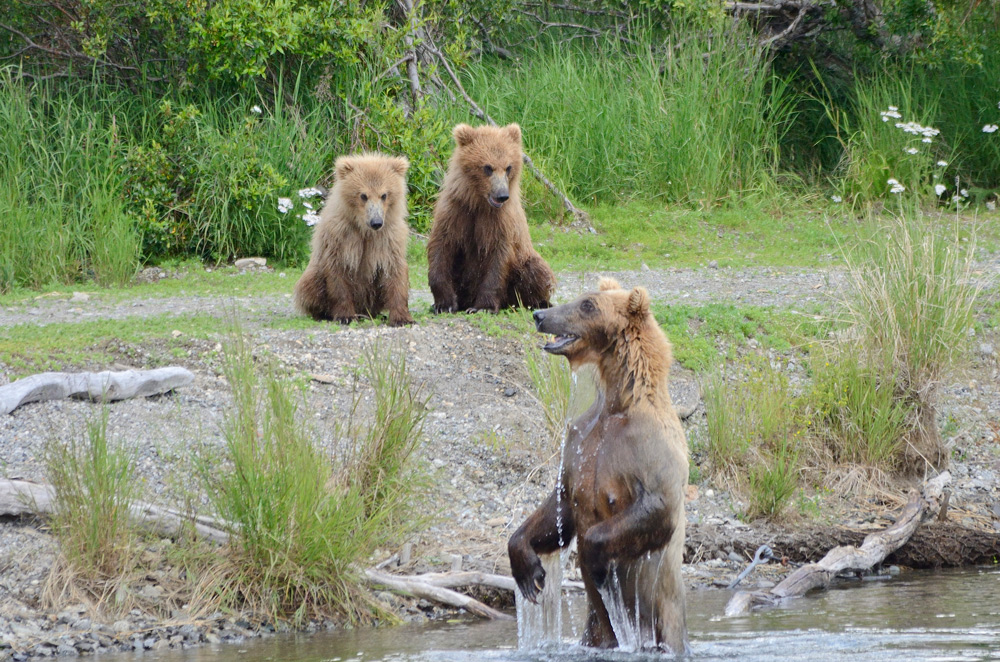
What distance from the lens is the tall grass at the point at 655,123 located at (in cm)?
1456

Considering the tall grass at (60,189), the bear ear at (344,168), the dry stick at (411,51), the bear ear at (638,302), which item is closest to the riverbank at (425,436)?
the bear ear at (344,168)

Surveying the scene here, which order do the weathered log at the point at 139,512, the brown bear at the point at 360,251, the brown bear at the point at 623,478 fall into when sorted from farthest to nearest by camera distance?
the brown bear at the point at 360,251, the weathered log at the point at 139,512, the brown bear at the point at 623,478

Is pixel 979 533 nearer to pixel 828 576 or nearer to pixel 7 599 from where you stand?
pixel 828 576

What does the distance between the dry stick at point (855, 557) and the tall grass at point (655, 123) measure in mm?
7857

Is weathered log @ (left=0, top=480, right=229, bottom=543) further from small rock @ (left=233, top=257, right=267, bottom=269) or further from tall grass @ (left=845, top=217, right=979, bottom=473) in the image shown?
small rock @ (left=233, top=257, right=267, bottom=269)

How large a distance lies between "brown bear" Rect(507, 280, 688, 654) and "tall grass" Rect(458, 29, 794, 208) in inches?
388

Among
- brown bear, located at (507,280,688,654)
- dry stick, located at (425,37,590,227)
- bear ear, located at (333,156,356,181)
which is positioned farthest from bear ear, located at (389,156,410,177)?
brown bear, located at (507,280,688,654)

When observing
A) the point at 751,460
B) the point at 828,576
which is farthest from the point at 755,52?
the point at 828,576

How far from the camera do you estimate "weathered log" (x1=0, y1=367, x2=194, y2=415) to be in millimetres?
7000

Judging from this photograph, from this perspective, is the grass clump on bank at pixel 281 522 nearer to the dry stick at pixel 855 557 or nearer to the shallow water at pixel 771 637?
the shallow water at pixel 771 637

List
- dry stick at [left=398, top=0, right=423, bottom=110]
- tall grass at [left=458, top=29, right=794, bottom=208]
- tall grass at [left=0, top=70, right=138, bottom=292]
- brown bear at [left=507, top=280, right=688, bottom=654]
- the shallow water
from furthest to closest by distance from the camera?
tall grass at [left=458, top=29, right=794, bottom=208] < dry stick at [left=398, top=0, right=423, bottom=110] < tall grass at [left=0, top=70, right=138, bottom=292] < the shallow water < brown bear at [left=507, top=280, right=688, bottom=654]

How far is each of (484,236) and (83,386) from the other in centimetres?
345

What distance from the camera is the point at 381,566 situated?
20.1ft

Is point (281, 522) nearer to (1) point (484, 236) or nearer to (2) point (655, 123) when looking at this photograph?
(1) point (484, 236)
